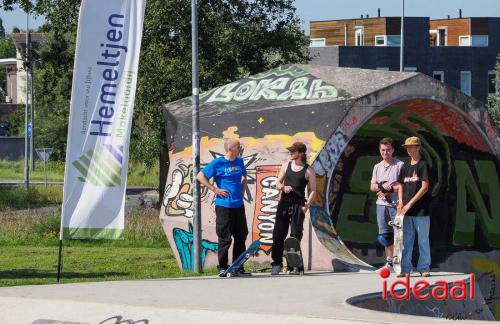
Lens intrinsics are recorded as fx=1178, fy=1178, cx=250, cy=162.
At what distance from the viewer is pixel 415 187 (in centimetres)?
1420

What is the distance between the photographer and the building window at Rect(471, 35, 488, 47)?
7528cm

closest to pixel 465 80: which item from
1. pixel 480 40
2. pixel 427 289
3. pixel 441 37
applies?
pixel 480 40

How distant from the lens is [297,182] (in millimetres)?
14539

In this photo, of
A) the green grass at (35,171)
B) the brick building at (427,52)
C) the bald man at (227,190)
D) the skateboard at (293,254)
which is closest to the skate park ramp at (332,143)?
the skateboard at (293,254)

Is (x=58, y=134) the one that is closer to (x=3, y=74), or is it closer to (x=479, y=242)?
(x=479, y=242)

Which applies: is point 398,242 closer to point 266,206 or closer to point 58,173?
point 266,206

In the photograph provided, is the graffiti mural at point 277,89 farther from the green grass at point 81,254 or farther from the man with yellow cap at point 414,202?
the green grass at point 81,254

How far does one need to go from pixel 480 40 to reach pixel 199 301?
66916mm

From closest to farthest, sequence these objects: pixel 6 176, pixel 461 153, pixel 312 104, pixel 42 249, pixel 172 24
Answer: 1. pixel 312 104
2. pixel 461 153
3. pixel 42 249
4. pixel 172 24
5. pixel 6 176

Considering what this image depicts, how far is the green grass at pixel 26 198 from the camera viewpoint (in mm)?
42219

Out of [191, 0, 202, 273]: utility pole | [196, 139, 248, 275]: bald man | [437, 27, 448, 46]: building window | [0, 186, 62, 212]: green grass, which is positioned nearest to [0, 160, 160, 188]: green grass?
[0, 186, 62, 212]: green grass

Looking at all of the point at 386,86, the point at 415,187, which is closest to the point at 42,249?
the point at 386,86

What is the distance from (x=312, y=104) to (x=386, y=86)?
109 cm

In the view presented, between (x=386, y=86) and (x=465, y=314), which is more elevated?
(x=386, y=86)
